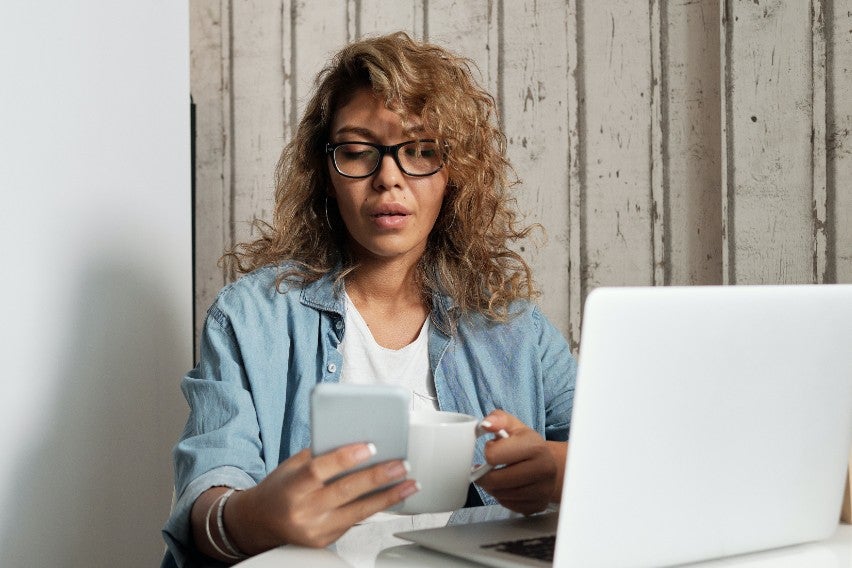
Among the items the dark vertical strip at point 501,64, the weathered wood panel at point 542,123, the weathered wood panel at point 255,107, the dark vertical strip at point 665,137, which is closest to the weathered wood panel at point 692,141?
the dark vertical strip at point 665,137

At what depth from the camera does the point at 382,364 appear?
1.43 metres

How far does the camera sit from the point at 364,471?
2.42 ft

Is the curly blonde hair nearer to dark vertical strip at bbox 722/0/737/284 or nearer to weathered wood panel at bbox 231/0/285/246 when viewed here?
dark vertical strip at bbox 722/0/737/284

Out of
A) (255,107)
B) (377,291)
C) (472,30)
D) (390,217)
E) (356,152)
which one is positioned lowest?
(377,291)

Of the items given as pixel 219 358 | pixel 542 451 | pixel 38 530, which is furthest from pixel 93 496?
pixel 542 451

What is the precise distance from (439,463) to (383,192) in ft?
2.19

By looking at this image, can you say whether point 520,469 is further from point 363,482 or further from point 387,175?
point 387,175

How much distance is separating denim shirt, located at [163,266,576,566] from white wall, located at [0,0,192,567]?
0.17 metres

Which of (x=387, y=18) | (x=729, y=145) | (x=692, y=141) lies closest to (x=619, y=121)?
(x=692, y=141)

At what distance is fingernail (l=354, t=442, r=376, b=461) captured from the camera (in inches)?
28.4

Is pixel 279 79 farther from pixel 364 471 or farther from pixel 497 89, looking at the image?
pixel 364 471

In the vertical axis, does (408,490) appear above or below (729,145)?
below

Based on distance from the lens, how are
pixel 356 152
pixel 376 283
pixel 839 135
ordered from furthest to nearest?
pixel 839 135, pixel 376 283, pixel 356 152

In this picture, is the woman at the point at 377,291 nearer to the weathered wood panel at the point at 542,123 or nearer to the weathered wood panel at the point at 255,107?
the weathered wood panel at the point at 542,123
